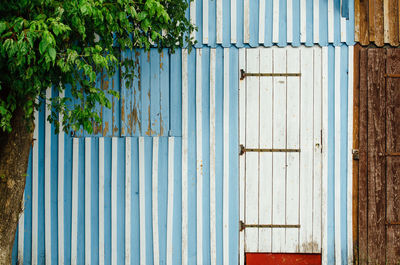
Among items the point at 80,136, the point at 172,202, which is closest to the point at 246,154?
the point at 172,202

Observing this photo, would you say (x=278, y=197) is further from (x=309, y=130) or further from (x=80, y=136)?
(x=80, y=136)

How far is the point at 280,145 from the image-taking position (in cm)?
496

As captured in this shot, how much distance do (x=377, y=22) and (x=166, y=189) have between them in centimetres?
331

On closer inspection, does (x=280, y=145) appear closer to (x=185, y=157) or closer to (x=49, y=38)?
(x=185, y=157)

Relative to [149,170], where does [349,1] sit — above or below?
above

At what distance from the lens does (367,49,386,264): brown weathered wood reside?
491 cm

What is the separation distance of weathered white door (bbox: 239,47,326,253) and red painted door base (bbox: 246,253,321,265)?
9 centimetres

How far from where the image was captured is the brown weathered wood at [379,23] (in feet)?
16.3

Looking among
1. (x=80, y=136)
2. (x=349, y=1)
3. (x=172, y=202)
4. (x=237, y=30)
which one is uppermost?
(x=349, y=1)

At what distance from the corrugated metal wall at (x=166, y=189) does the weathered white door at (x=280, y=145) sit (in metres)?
0.13

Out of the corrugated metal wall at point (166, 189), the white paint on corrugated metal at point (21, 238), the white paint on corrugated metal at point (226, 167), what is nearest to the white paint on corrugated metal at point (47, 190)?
the corrugated metal wall at point (166, 189)

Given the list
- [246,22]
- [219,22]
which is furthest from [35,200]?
[246,22]

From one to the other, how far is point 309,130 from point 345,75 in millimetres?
804

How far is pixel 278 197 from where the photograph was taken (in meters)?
4.95
